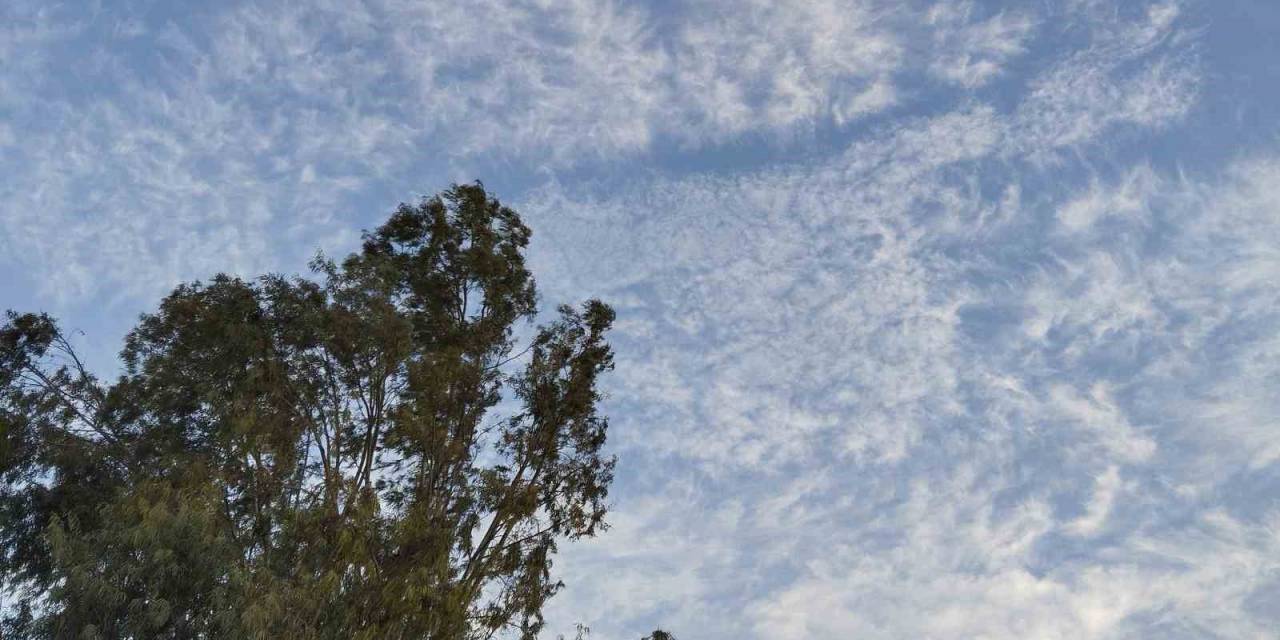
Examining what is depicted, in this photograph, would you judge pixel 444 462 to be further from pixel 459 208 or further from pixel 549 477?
pixel 459 208

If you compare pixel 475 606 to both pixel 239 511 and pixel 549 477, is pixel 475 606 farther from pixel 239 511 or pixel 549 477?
pixel 239 511

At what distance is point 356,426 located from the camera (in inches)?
797

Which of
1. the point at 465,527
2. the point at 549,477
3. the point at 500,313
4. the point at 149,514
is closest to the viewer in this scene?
the point at 149,514

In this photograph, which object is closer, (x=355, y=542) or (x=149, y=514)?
(x=149, y=514)

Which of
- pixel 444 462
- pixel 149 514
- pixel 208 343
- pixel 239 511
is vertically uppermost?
pixel 208 343

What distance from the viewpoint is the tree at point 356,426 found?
1692 centimetres

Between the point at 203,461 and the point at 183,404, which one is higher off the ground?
the point at 183,404

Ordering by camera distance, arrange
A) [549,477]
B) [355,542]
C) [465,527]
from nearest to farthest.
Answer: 1. [355,542]
2. [465,527]
3. [549,477]

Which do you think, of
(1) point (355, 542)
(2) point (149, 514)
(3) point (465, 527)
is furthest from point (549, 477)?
A: (2) point (149, 514)

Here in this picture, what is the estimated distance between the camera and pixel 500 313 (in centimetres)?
2248

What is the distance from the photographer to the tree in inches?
666

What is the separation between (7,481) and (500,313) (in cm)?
996

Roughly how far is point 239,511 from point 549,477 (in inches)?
230

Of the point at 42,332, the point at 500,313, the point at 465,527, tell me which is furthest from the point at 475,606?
the point at 42,332
